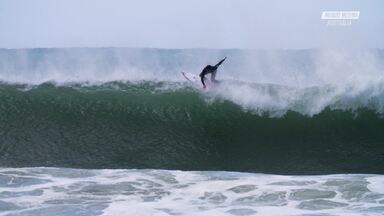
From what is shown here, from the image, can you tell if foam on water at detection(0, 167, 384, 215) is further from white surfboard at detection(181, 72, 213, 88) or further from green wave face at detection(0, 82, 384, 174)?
white surfboard at detection(181, 72, 213, 88)

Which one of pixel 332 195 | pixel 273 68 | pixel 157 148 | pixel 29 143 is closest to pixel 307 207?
pixel 332 195

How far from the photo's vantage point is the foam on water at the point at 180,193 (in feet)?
17.1

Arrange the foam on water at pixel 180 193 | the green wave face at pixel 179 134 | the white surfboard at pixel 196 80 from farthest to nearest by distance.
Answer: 1. the white surfboard at pixel 196 80
2. the green wave face at pixel 179 134
3. the foam on water at pixel 180 193

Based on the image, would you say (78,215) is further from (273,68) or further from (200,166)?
(273,68)

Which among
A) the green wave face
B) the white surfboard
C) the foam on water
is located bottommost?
the foam on water

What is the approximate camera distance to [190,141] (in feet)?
32.3

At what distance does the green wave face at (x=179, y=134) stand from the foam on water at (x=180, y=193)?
1.46 metres

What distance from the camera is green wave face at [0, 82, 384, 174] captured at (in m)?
8.82

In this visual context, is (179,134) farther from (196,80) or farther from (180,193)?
(180,193)

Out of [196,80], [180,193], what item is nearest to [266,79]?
[196,80]

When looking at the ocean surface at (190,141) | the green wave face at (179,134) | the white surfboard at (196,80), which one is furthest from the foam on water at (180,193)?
the white surfboard at (196,80)

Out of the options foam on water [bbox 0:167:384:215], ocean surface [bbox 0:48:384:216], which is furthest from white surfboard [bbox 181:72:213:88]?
foam on water [bbox 0:167:384:215]

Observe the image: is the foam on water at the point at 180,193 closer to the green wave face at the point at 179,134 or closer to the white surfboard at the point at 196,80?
the green wave face at the point at 179,134

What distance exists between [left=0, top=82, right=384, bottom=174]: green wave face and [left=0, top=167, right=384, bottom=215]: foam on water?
4.80ft
